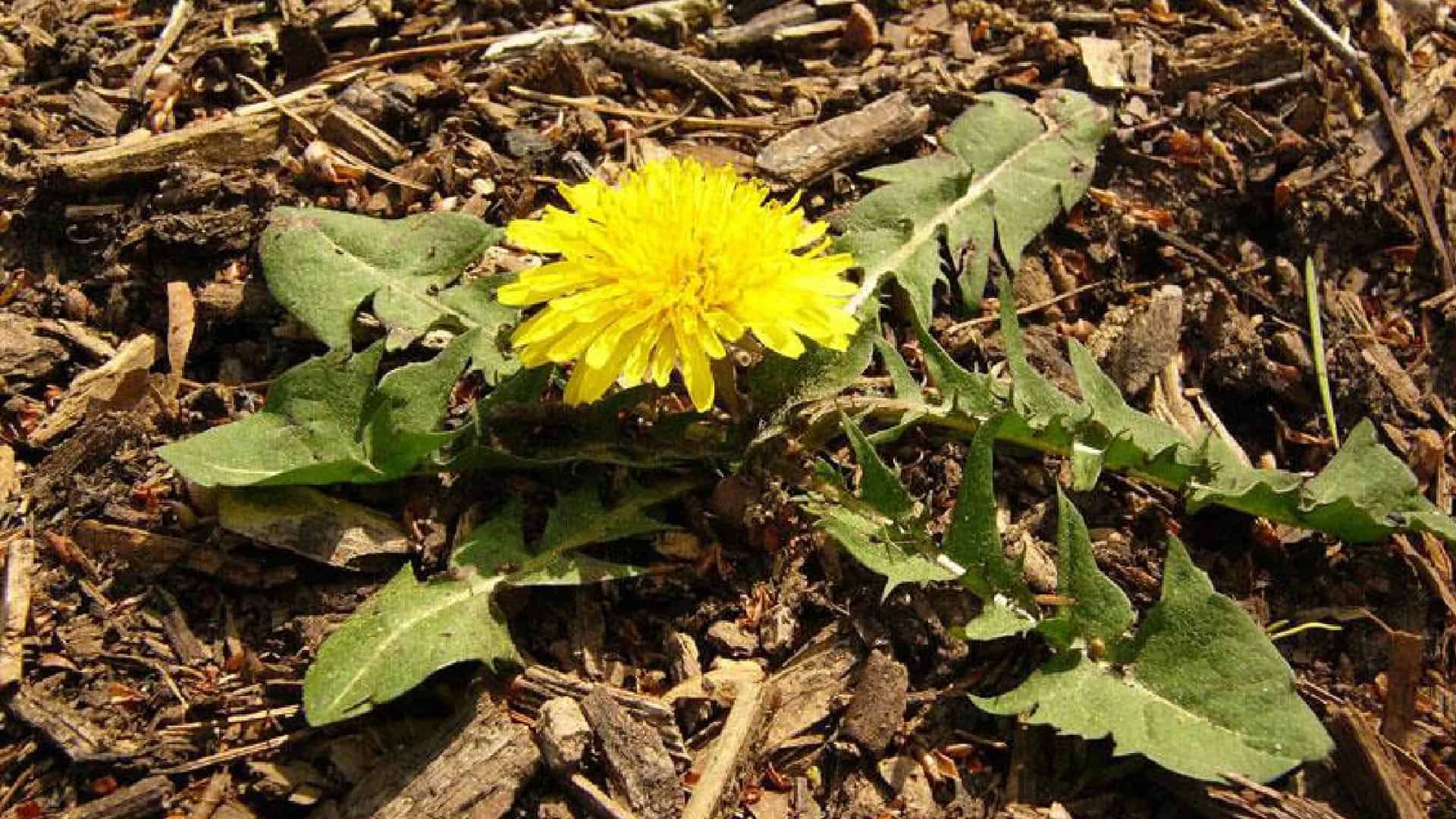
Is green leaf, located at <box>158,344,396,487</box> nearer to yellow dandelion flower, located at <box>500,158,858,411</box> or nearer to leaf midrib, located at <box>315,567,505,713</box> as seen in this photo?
leaf midrib, located at <box>315,567,505,713</box>

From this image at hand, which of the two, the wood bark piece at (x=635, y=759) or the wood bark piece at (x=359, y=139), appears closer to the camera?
the wood bark piece at (x=635, y=759)

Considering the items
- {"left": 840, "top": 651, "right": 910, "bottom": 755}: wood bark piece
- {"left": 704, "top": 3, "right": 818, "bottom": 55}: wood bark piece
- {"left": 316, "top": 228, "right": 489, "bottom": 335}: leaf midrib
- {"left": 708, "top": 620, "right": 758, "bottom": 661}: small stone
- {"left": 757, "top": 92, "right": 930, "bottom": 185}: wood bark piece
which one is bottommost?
{"left": 840, "top": 651, "right": 910, "bottom": 755}: wood bark piece

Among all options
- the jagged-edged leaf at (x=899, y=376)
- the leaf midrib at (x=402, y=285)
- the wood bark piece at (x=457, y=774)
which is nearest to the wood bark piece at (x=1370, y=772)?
the jagged-edged leaf at (x=899, y=376)

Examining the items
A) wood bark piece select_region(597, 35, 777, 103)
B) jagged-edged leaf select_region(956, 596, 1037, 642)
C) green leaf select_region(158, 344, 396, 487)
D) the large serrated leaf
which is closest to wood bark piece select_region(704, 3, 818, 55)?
wood bark piece select_region(597, 35, 777, 103)

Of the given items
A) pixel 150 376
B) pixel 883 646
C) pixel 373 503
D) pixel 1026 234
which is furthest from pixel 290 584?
pixel 1026 234

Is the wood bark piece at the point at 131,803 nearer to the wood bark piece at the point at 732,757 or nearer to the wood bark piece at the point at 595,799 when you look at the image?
the wood bark piece at the point at 595,799

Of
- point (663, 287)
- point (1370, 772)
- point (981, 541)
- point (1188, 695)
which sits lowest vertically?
point (1370, 772)

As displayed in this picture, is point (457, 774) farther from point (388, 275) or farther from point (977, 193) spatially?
point (977, 193)

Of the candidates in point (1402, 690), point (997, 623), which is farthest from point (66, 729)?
point (1402, 690)
